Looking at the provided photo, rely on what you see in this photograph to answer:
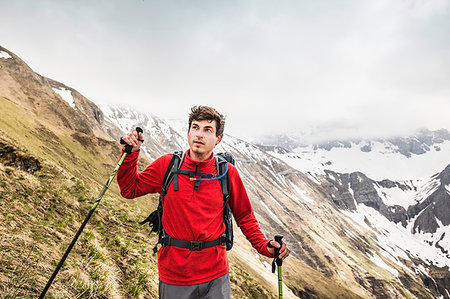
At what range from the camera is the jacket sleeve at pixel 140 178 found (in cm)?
381

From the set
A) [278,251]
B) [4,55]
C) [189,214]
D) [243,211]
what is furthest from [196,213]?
[4,55]

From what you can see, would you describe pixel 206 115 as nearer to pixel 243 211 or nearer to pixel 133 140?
pixel 133 140

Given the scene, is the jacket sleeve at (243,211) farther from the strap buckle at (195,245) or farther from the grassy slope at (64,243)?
the grassy slope at (64,243)

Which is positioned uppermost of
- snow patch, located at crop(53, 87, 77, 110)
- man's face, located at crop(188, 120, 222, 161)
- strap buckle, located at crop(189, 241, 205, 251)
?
snow patch, located at crop(53, 87, 77, 110)

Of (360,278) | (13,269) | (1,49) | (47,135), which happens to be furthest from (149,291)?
(360,278)

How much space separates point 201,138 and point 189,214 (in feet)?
4.08

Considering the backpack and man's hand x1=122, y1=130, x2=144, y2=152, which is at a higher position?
man's hand x1=122, y1=130, x2=144, y2=152

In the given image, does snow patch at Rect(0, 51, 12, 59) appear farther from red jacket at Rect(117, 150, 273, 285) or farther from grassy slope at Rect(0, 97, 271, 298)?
red jacket at Rect(117, 150, 273, 285)

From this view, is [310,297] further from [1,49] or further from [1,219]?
[1,49]

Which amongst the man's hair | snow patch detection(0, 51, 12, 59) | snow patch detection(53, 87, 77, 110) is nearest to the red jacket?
the man's hair

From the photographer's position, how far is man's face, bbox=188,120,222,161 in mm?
3934

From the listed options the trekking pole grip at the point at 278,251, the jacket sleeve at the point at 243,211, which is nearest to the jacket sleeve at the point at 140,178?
the jacket sleeve at the point at 243,211

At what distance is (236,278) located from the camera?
1305 cm

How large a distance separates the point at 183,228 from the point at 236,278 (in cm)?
1119
